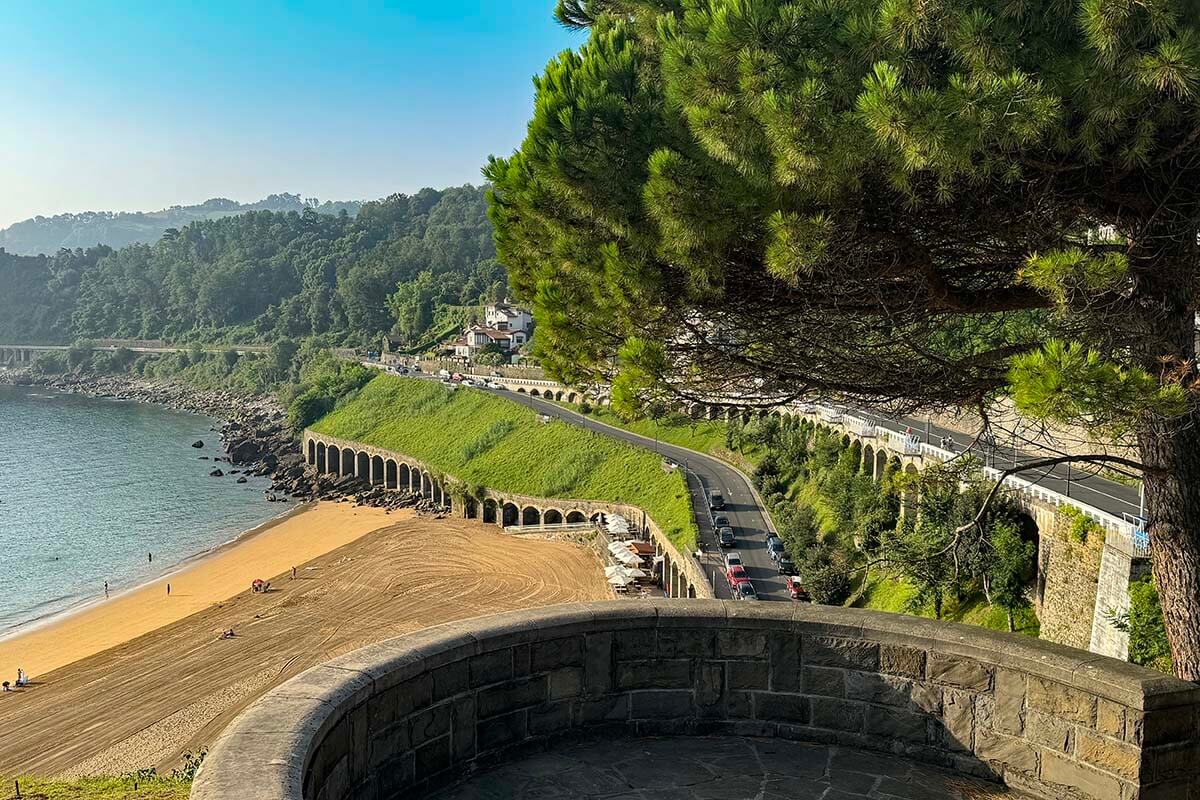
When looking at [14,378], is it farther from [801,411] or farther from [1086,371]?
[1086,371]

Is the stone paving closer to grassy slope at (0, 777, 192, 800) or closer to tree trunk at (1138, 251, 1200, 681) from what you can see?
tree trunk at (1138, 251, 1200, 681)

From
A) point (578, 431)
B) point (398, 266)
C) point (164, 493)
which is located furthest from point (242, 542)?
point (398, 266)

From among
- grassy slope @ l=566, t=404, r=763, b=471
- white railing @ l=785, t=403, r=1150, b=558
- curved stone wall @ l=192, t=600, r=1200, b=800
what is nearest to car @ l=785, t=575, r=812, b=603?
white railing @ l=785, t=403, r=1150, b=558

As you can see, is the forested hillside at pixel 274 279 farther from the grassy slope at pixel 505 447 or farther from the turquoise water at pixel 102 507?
the turquoise water at pixel 102 507

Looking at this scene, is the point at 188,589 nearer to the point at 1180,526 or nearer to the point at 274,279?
the point at 1180,526

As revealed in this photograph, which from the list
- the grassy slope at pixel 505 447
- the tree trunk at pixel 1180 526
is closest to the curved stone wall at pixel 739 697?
the tree trunk at pixel 1180 526
